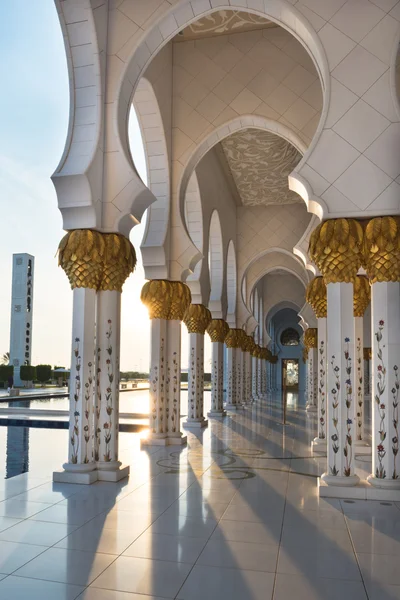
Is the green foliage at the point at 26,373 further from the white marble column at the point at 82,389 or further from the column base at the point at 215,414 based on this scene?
the white marble column at the point at 82,389

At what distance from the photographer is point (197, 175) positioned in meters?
8.13

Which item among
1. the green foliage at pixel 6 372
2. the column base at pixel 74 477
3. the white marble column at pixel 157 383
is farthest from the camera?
the green foliage at pixel 6 372

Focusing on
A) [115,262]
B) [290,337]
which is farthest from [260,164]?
[290,337]

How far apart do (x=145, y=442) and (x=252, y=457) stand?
1.35m

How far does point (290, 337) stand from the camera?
28.0 metres

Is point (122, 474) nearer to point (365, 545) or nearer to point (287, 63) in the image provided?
point (365, 545)

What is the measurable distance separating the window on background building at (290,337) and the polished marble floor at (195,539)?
2335cm

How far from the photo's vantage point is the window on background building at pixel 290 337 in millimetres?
27797

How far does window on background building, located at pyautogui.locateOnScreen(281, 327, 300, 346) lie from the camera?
27.8 metres

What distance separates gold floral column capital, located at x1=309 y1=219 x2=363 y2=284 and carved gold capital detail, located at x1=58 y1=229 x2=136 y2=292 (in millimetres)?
1699

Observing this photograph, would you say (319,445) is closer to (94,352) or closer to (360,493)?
(360,493)

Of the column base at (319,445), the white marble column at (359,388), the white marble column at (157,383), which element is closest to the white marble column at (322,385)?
the column base at (319,445)

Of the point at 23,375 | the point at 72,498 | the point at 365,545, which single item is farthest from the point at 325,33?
the point at 23,375

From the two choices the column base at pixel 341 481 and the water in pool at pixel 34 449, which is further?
the water in pool at pixel 34 449
